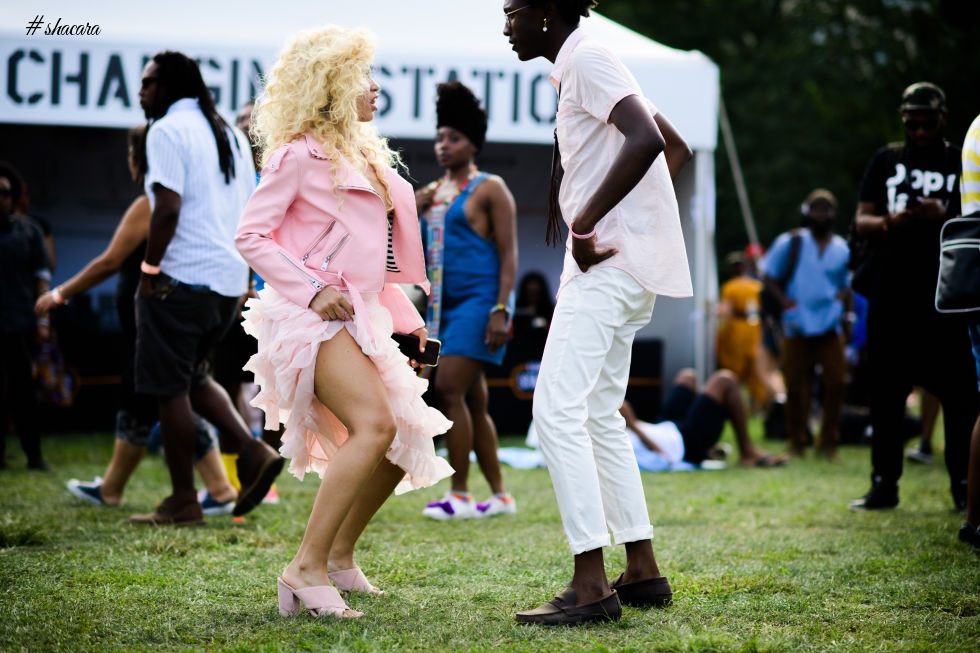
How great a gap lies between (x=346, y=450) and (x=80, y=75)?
239 inches

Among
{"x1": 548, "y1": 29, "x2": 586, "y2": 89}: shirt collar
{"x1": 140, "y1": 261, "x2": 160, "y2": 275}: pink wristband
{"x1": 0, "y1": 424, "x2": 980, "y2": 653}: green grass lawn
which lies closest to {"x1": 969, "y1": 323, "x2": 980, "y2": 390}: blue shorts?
{"x1": 0, "y1": 424, "x2": 980, "y2": 653}: green grass lawn

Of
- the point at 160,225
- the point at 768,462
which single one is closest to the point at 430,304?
the point at 160,225

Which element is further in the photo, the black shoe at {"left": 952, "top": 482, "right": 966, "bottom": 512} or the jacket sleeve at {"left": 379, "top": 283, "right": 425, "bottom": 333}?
the black shoe at {"left": 952, "top": 482, "right": 966, "bottom": 512}

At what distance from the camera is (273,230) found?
331 cm

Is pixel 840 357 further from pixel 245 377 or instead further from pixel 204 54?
pixel 204 54

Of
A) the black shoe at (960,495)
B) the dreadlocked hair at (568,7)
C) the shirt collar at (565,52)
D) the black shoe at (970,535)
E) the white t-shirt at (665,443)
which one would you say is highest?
the dreadlocked hair at (568,7)

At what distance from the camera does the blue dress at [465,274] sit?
18.2 feet

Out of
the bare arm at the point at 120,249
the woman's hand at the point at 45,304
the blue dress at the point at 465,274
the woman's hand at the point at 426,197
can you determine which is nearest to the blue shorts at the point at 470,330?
the blue dress at the point at 465,274

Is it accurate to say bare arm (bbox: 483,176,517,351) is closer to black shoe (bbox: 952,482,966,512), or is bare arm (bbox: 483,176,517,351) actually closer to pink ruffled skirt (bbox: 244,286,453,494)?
pink ruffled skirt (bbox: 244,286,453,494)

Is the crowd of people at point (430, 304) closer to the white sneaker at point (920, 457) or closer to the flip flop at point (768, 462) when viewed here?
the flip flop at point (768, 462)

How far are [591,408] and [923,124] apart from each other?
3036mm

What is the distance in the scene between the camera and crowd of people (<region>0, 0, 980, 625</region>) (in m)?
3.24

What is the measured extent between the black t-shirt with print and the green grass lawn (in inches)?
A: 45.0

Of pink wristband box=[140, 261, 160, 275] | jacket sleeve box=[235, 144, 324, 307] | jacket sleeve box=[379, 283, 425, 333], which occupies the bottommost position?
jacket sleeve box=[379, 283, 425, 333]
